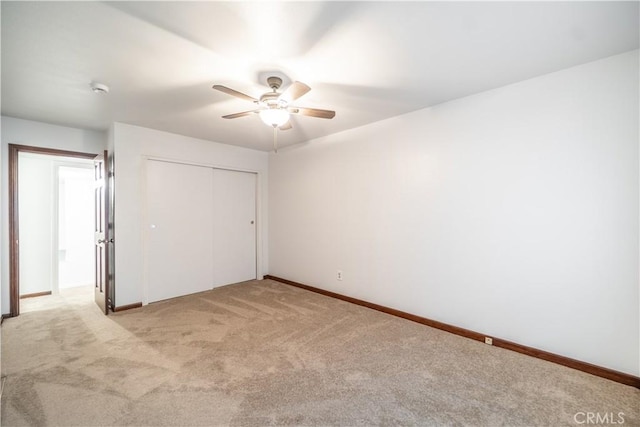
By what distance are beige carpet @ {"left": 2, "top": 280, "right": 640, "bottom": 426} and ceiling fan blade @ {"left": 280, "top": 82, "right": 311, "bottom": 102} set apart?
2118 millimetres

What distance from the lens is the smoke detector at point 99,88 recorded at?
2.39 metres

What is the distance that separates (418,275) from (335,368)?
1.45 m

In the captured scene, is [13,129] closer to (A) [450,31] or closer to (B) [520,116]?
(A) [450,31]

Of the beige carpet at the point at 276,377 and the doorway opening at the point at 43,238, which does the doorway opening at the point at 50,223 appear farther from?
the beige carpet at the point at 276,377

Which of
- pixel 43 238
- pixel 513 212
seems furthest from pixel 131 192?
pixel 513 212

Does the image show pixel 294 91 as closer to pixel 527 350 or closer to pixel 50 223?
pixel 527 350

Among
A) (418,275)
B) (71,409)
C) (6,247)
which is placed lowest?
(71,409)

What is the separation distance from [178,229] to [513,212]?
4130 mm

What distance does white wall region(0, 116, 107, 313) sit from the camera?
3209 millimetres

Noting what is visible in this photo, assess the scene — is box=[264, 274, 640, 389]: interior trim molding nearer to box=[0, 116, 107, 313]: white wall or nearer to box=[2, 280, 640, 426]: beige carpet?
box=[2, 280, 640, 426]: beige carpet

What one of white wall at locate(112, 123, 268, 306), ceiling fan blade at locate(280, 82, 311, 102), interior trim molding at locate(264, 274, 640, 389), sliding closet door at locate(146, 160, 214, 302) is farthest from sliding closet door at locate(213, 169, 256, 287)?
ceiling fan blade at locate(280, 82, 311, 102)

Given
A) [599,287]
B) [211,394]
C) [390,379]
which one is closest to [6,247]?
[211,394]

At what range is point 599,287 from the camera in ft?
6.85
